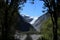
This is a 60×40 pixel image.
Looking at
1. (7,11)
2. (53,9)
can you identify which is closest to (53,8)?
(53,9)

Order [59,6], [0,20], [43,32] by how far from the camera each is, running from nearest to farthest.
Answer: [59,6] < [0,20] < [43,32]

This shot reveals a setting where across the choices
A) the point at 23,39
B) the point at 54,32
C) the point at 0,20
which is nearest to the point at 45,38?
the point at 0,20

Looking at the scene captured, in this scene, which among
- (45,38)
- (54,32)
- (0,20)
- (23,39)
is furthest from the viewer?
(23,39)

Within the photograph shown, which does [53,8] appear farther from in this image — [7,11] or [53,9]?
[7,11]

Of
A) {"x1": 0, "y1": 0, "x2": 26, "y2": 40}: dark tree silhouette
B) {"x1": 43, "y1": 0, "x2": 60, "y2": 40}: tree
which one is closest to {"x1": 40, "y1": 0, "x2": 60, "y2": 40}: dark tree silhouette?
{"x1": 43, "y1": 0, "x2": 60, "y2": 40}: tree

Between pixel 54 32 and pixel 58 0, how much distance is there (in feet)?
8.80

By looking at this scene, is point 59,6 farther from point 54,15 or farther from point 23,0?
point 23,0

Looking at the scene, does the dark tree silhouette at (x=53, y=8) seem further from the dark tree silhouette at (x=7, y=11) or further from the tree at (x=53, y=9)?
the dark tree silhouette at (x=7, y=11)

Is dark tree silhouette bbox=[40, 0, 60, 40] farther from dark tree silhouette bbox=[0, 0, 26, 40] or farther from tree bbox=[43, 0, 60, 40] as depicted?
dark tree silhouette bbox=[0, 0, 26, 40]

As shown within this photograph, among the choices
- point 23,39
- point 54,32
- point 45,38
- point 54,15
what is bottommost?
point 23,39

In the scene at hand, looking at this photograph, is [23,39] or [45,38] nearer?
[45,38]

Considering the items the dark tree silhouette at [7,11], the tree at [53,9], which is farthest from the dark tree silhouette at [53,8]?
the dark tree silhouette at [7,11]

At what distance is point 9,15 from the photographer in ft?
58.2

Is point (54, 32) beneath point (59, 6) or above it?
beneath
